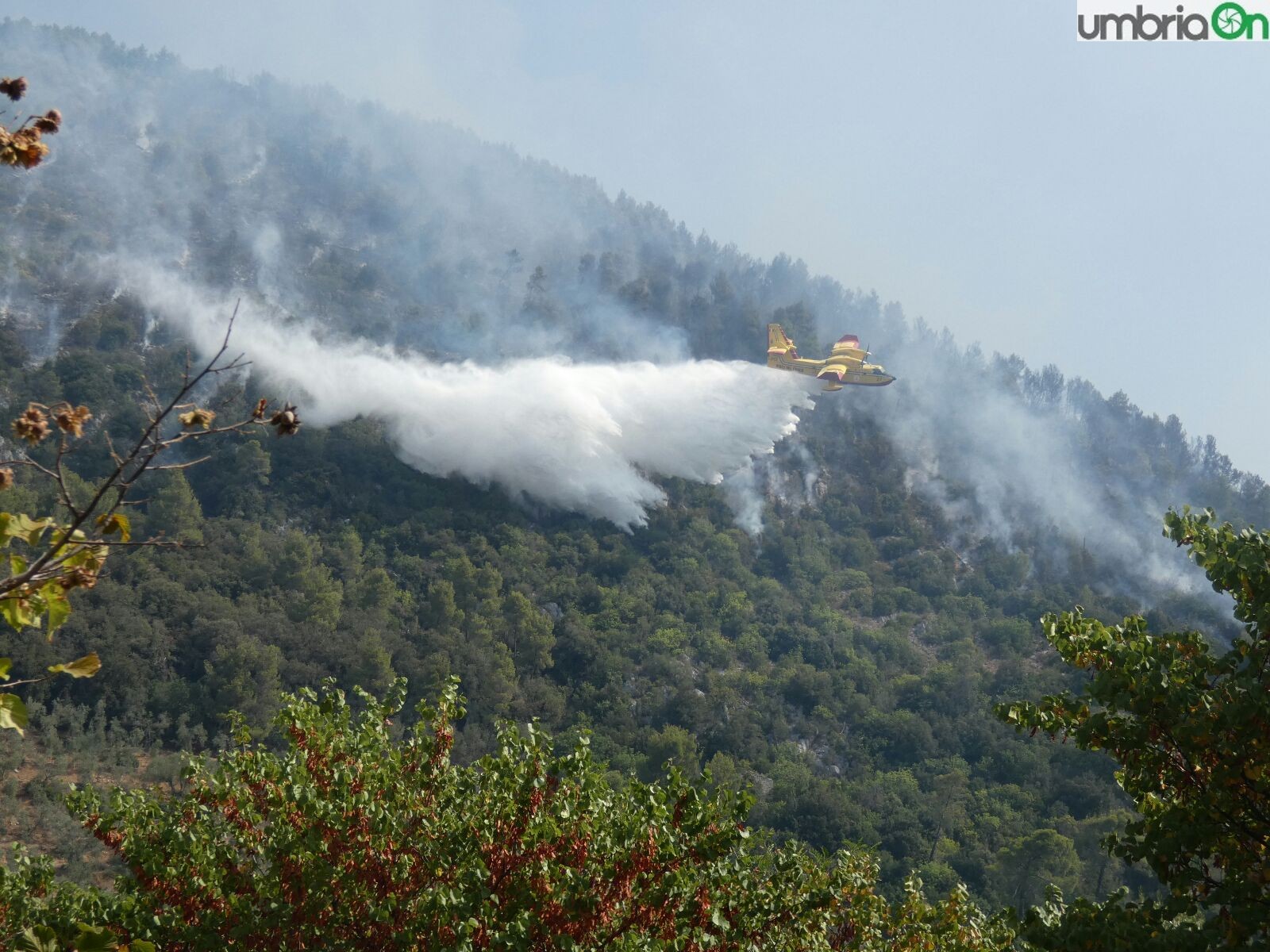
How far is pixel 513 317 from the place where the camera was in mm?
106500

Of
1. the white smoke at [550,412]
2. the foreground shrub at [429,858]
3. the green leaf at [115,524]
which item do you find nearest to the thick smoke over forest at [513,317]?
the white smoke at [550,412]

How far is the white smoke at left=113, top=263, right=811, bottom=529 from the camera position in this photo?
6700cm

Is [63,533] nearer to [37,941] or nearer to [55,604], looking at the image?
[55,604]

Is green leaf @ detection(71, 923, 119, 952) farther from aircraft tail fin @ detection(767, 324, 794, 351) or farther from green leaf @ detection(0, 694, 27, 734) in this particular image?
aircraft tail fin @ detection(767, 324, 794, 351)

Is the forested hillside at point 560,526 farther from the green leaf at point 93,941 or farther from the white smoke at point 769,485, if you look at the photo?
the green leaf at point 93,941

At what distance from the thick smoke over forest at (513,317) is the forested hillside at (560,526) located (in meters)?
0.54

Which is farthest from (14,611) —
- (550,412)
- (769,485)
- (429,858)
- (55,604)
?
(769,485)

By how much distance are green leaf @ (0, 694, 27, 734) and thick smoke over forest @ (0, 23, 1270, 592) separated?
60934 mm

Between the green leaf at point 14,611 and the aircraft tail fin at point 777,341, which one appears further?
the aircraft tail fin at point 777,341

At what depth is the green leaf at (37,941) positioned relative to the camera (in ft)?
10.2

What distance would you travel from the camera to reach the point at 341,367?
7294 cm

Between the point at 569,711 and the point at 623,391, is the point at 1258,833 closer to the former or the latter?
the point at 569,711

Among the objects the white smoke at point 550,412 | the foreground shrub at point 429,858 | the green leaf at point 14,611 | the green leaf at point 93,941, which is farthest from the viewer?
the white smoke at point 550,412

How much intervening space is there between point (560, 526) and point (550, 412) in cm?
1150
